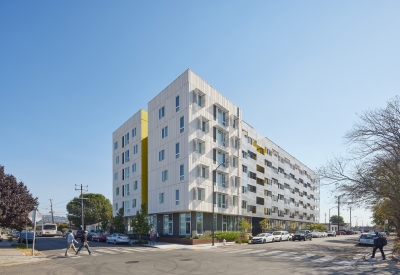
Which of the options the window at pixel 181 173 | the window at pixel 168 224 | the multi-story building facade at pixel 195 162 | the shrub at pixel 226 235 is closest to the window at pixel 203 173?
the multi-story building facade at pixel 195 162

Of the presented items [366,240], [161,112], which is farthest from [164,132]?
[366,240]

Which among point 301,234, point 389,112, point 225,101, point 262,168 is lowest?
point 301,234

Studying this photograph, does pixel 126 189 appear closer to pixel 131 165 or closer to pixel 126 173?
pixel 126 173

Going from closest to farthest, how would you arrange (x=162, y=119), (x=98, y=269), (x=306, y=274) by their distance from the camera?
(x=306, y=274) < (x=98, y=269) < (x=162, y=119)

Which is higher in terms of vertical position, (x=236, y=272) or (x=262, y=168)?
(x=262, y=168)

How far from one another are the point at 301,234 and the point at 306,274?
37543 mm

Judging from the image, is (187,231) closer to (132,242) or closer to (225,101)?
(132,242)

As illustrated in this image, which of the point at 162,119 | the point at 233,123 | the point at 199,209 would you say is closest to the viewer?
the point at 199,209

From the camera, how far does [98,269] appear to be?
666 inches

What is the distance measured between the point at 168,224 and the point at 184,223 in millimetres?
3710

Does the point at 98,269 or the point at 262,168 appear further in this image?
the point at 262,168

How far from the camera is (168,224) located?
43.3 meters

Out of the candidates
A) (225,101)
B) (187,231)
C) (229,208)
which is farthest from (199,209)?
(225,101)

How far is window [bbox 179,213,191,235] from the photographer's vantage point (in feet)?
130
